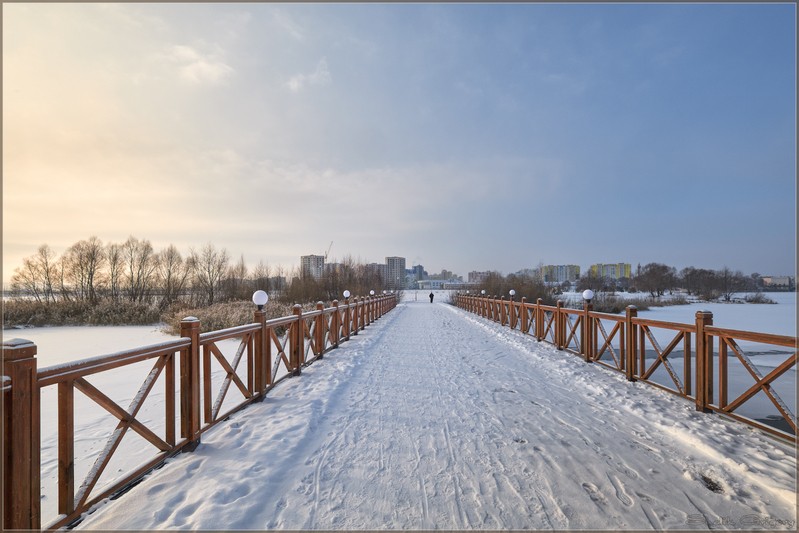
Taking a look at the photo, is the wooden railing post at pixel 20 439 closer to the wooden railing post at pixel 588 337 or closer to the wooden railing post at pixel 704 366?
the wooden railing post at pixel 704 366

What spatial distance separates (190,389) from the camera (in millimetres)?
3514

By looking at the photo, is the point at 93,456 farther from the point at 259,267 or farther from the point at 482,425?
the point at 259,267

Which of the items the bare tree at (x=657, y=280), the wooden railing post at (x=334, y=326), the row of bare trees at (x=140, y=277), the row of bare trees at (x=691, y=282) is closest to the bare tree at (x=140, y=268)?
the row of bare trees at (x=140, y=277)

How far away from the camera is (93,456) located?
12.8 feet

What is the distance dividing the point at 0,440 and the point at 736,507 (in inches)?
191

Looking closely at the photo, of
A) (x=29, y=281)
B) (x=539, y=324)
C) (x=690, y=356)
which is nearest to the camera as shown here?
(x=690, y=356)

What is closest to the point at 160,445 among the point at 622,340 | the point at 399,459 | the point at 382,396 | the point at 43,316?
the point at 399,459

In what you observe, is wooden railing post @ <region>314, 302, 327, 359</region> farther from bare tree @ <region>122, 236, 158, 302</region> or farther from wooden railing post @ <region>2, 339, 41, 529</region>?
bare tree @ <region>122, 236, 158, 302</region>

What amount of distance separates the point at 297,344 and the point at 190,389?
3.19 metres

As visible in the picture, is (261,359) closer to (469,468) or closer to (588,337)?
(469,468)

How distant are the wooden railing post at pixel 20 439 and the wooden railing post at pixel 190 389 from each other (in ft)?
4.39

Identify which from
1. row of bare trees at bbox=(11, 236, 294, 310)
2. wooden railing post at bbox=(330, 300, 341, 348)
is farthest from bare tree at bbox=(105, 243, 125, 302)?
wooden railing post at bbox=(330, 300, 341, 348)

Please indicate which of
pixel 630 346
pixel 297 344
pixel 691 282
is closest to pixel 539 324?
pixel 630 346

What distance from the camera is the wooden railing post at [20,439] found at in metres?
1.99
